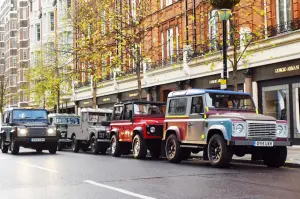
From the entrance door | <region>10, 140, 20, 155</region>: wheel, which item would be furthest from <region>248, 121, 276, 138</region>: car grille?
<region>10, 140, 20, 155</region>: wheel

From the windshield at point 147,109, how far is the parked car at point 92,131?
340cm

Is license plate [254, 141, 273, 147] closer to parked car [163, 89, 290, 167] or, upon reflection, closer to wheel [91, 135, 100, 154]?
parked car [163, 89, 290, 167]

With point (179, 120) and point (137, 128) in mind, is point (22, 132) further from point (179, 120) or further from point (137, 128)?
point (179, 120)

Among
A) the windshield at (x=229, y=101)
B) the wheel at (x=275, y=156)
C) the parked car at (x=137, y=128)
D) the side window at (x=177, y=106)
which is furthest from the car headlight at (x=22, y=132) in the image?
the wheel at (x=275, y=156)

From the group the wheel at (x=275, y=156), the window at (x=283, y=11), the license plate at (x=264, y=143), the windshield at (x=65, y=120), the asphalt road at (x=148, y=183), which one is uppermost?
the window at (x=283, y=11)

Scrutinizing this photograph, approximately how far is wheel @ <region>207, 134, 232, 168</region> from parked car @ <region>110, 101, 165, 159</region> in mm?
4385

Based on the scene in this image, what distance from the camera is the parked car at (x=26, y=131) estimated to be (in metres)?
23.2

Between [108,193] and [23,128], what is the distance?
15.1 m

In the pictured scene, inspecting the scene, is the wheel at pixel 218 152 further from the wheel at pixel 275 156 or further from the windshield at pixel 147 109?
the windshield at pixel 147 109

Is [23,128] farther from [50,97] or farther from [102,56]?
[50,97]

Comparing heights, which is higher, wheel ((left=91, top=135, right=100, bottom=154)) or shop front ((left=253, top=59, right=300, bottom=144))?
shop front ((left=253, top=59, right=300, bottom=144))

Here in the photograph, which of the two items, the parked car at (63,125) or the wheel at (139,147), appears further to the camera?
the parked car at (63,125)

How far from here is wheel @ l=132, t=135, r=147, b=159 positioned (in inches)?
733

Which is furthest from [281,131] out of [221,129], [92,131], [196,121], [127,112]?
[92,131]
